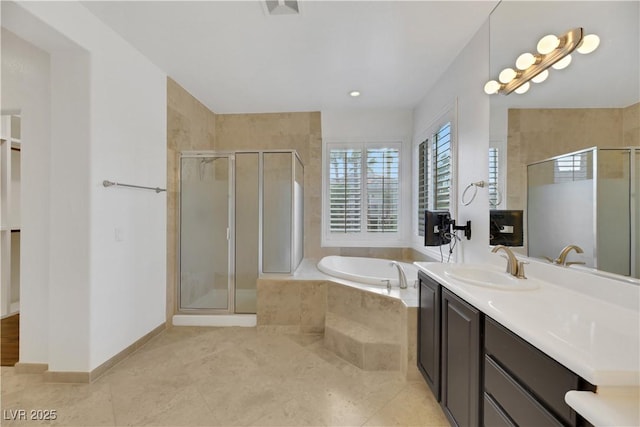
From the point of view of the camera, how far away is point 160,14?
1.92 m

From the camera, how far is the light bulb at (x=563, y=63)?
4.41ft

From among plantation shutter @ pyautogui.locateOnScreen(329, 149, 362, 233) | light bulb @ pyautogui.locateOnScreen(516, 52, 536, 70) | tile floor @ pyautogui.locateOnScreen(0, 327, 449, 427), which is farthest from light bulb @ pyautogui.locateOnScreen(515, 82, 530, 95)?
plantation shutter @ pyautogui.locateOnScreen(329, 149, 362, 233)

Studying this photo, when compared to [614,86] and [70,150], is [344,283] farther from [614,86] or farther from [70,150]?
[70,150]

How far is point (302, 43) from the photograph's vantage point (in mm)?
2240

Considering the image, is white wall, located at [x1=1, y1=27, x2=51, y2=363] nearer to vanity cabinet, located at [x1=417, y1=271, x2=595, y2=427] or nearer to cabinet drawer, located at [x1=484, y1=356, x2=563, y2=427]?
vanity cabinet, located at [x1=417, y1=271, x2=595, y2=427]

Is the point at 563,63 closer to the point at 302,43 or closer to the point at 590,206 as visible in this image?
the point at 590,206

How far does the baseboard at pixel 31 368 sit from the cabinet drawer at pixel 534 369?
295cm

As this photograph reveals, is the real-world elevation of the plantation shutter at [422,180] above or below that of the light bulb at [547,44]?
below

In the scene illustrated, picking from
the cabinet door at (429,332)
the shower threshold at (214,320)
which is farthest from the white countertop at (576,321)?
the shower threshold at (214,320)

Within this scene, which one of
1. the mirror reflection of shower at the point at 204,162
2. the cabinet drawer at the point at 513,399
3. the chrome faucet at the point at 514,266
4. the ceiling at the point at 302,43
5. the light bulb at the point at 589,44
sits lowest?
the cabinet drawer at the point at 513,399

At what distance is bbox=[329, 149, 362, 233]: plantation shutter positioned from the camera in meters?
3.87

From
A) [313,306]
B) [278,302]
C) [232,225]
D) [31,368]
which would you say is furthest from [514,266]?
[31,368]

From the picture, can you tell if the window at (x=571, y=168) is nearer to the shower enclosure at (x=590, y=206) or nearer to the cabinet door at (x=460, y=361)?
the shower enclosure at (x=590, y=206)

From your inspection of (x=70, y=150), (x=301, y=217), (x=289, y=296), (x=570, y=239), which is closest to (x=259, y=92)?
(x=301, y=217)
